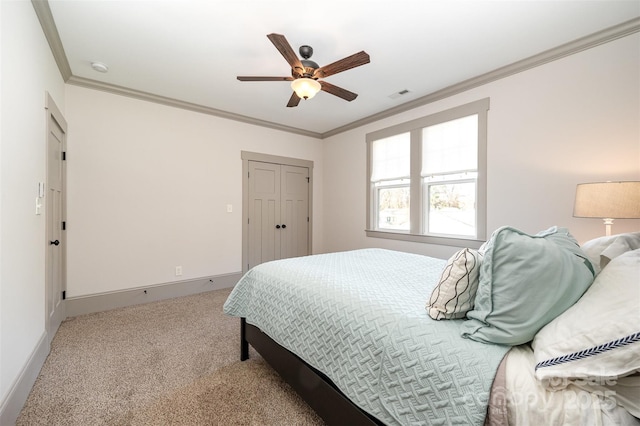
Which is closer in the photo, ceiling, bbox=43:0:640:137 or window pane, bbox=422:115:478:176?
ceiling, bbox=43:0:640:137

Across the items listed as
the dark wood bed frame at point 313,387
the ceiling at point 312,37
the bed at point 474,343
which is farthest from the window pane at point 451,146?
the dark wood bed frame at point 313,387

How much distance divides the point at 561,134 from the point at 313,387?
2.98 metres

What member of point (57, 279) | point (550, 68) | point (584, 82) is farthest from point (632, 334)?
point (57, 279)

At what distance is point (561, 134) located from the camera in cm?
242

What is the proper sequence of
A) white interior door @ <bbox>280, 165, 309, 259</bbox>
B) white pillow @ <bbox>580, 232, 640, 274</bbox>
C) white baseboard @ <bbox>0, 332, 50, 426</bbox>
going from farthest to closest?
1. white interior door @ <bbox>280, 165, 309, 259</bbox>
2. white baseboard @ <bbox>0, 332, 50, 426</bbox>
3. white pillow @ <bbox>580, 232, 640, 274</bbox>

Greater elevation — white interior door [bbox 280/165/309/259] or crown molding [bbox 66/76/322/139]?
crown molding [bbox 66/76/322/139]

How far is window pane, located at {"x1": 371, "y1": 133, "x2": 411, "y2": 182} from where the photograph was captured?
374 cm

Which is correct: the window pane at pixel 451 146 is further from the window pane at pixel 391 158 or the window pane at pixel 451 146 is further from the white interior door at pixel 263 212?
the white interior door at pixel 263 212

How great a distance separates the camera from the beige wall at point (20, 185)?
1.44m

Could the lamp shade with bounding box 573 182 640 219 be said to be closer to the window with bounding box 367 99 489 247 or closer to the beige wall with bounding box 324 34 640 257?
the beige wall with bounding box 324 34 640 257

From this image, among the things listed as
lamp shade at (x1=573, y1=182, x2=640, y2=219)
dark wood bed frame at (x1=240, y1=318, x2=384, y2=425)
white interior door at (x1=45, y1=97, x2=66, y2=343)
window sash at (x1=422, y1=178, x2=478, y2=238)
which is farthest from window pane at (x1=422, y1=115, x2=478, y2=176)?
white interior door at (x1=45, y1=97, x2=66, y2=343)

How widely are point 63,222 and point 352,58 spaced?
3.41 metres

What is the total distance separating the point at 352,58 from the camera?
1.98 meters

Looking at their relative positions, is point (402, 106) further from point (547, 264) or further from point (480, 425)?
point (480, 425)
